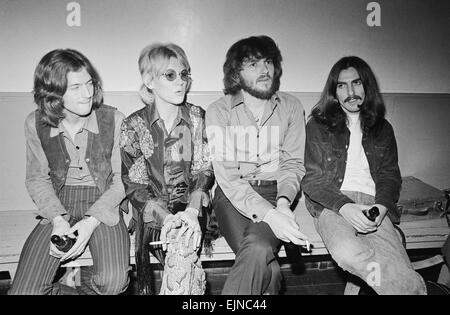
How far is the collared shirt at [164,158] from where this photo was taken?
219cm

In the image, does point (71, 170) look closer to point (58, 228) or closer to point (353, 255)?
point (58, 228)

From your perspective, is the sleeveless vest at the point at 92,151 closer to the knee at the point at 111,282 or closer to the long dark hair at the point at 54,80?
the long dark hair at the point at 54,80

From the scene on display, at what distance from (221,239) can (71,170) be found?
1072 millimetres

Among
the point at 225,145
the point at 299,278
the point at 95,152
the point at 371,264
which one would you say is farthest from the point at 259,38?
the point at 299,278

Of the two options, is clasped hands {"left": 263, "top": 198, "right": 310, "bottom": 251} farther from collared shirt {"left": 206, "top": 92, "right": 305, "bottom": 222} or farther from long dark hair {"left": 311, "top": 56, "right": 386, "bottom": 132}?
long dark hair {"left": 311, "top": 56, "right": 386, "bottom": 132}

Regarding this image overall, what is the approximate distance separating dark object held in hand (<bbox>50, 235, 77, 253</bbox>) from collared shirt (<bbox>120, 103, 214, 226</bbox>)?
43cm

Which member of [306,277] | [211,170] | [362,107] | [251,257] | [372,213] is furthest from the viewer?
[306,277]

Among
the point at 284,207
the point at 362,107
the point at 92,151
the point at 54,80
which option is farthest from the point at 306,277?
the point at 54,80

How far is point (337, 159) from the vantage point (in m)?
2.33

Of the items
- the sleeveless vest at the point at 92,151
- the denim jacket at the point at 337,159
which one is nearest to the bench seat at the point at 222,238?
the denim jacket at the point at 337,159

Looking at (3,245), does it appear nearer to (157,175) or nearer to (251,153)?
(157,175)

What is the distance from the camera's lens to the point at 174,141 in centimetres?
225

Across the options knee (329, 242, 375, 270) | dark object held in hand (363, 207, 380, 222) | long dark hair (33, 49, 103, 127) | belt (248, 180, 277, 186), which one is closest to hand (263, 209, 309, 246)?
knee (329, 242, 375, 270)

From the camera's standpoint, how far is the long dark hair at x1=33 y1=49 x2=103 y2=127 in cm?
210
